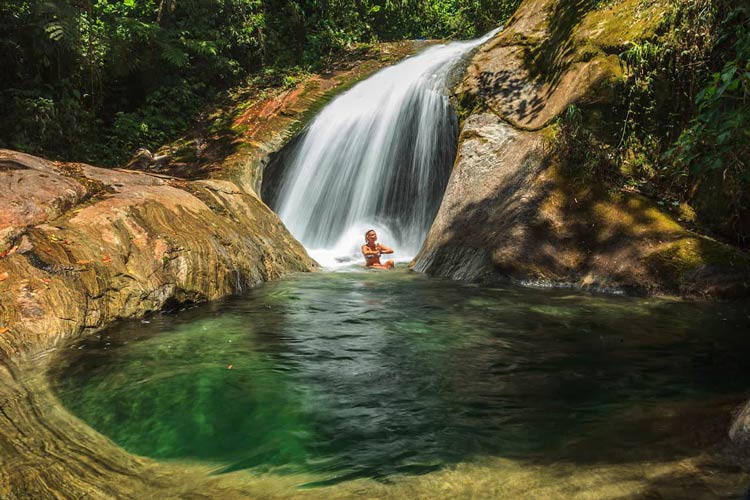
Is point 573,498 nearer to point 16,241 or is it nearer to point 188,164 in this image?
point 16,241

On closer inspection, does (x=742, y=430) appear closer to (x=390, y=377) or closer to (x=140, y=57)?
(x=390, y=377)

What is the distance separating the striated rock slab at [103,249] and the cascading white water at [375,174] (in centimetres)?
444

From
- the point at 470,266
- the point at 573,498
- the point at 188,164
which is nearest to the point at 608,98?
the point at 470,266

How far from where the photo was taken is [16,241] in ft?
16.0

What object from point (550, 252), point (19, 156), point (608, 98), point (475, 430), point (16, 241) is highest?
point (608, 98)

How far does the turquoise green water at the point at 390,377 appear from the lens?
2830mm

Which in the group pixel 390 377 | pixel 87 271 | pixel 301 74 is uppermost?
pixel 301 74

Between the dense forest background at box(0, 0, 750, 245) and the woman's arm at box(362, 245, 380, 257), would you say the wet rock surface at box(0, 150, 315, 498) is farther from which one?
the dense forest background at box(0, 0, 750, 245)

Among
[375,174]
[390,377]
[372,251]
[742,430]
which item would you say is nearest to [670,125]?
[372,251]

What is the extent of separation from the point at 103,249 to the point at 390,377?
362 centimetres

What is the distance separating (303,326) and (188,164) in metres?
8.76

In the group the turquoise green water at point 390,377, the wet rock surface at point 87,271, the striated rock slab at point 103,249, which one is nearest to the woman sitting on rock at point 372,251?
the wet rock surface at point 87,271

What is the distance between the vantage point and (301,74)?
17.4 meters

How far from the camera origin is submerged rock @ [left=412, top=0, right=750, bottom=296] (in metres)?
6.29
